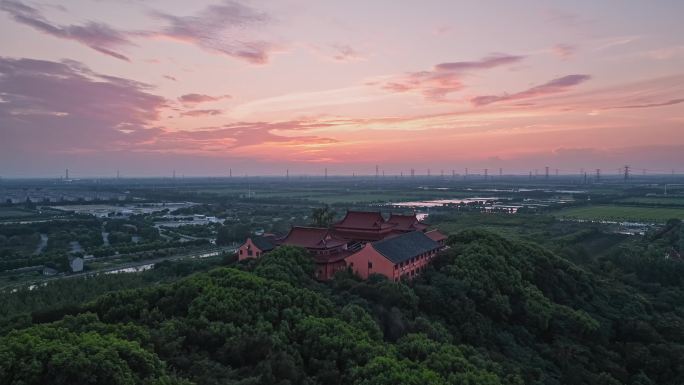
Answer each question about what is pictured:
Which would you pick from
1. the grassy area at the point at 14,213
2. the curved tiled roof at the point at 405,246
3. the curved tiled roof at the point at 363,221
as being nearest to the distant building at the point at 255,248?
the curved tiled roof at the point at 363,221

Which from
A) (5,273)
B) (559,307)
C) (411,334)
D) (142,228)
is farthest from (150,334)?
(142,228)

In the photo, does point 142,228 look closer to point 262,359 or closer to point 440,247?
point 440,247

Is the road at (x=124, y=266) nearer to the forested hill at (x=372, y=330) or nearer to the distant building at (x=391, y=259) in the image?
the forested hill at (x=372, y=330)

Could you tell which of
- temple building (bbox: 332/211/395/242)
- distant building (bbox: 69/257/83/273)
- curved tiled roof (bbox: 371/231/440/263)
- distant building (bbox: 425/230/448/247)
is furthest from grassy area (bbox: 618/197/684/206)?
distant building (bbox: 69/257/83/273)

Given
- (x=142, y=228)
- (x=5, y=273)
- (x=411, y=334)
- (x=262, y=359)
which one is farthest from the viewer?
(x=142, y=228)

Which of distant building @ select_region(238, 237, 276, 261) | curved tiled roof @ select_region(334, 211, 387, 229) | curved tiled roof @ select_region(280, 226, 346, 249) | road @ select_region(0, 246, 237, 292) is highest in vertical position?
curved tiled roof @ select_region(334, 211, 387, 229)

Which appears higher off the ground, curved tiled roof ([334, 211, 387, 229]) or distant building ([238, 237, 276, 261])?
curved tiled roof ([334, 211, 387, 229])

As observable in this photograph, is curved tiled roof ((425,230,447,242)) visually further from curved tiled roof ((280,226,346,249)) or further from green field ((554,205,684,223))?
green field ((554,205,684,223))

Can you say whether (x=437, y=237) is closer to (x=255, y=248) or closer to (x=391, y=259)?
(x=391, y=259)

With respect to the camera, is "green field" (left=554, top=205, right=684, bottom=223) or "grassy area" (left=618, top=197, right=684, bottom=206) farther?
"grassy area" (left=618, top=197, right=684, bottom=206)
